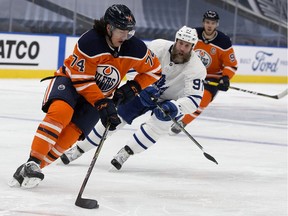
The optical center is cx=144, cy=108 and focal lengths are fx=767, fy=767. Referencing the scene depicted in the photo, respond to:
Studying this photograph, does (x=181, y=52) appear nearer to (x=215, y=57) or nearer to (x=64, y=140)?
(x=64, y=140)

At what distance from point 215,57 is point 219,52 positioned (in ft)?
0.23

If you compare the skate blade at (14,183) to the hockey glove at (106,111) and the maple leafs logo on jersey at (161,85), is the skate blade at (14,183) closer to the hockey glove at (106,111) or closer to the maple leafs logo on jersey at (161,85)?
the hockey glove at (106,111)

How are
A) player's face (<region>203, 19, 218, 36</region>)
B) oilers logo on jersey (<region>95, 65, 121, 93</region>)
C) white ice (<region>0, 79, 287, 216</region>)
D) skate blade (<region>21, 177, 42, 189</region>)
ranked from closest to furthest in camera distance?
white ice (<region>0, 79, 287, 216</region>) < skate blade (<region>21, 177, 42, 189</region>) < oilers logo on jersey (<region>95, 65, 121, 93</region>) < player's face (<region>203, 19, 218, 36</region>)

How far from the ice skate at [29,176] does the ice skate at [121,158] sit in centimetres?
86

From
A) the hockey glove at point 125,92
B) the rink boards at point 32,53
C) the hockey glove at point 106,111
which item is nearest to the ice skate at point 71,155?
the hockey glove at point 125,92

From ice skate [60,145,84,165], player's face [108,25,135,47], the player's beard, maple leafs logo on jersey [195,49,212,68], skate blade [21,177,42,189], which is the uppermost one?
player's face [108,25,135,47]

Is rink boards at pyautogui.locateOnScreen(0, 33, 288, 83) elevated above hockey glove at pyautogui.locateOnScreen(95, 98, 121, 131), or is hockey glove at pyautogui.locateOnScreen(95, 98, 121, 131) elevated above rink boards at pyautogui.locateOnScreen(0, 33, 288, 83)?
hockey glove at pyautogui.locateOnScreen(95, 98, 121, 131)

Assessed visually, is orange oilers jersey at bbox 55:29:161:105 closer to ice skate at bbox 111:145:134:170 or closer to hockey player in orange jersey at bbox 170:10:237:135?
ice skate at bbox 111:145:134:170

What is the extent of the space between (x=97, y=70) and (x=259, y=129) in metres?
3.42

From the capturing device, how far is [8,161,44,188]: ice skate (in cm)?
348

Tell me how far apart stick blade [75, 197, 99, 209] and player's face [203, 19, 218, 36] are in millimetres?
3317

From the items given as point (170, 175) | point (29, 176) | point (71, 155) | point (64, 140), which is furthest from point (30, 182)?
point (170, 175)

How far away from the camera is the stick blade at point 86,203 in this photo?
3.27 meters

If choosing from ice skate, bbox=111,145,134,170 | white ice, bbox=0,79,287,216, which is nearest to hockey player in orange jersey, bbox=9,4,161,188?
white ice, bbox=0,79,287,216
